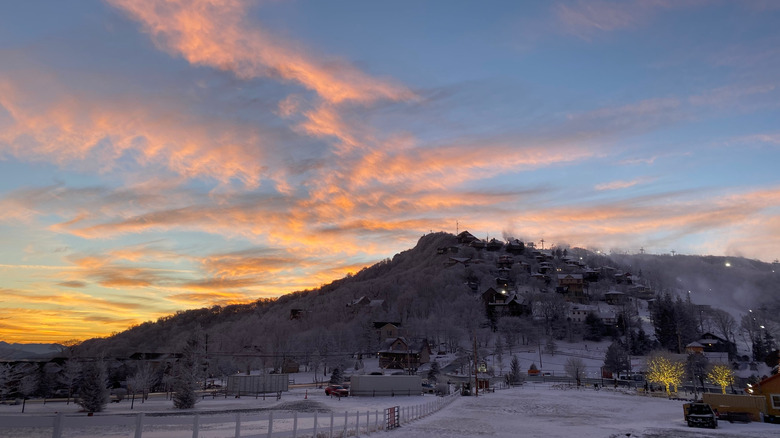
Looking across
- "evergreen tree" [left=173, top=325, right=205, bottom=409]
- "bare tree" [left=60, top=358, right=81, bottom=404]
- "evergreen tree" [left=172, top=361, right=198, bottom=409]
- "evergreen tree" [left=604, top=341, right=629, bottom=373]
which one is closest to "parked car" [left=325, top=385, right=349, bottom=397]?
"evergreen tree" [left=173, top=325, right=205, bottom=409]

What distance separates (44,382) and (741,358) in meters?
150

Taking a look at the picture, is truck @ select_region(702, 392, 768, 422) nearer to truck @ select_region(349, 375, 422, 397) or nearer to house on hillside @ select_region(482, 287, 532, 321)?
truck @ select_region(349, 375, 422, 397)

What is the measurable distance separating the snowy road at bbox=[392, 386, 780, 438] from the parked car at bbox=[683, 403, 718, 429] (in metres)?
0.73

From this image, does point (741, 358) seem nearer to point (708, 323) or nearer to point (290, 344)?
point (708, 323)

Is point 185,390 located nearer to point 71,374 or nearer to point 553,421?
point 553,421

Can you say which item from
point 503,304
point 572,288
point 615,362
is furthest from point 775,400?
point 572,288

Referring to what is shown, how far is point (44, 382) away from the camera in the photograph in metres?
75.9

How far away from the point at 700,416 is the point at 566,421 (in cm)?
921

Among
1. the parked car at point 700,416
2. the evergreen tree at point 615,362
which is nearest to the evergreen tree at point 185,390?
the parked car at point 700,416

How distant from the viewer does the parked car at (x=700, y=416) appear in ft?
111

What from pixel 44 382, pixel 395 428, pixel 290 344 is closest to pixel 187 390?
pixel 395 428

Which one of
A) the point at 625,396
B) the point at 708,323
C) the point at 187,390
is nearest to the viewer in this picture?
the point at 187,390

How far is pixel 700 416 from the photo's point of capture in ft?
112

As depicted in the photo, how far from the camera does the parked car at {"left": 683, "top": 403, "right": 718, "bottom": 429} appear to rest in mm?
33750
